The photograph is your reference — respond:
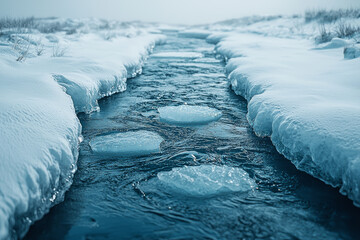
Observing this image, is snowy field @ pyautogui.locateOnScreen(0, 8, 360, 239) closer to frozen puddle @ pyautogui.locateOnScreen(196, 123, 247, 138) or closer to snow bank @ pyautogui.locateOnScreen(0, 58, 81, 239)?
snow bank @ pyautogui.locateOnScreen(0, 58, 81, 239)

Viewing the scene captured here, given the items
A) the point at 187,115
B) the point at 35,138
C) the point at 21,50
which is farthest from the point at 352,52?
the point at 21,50

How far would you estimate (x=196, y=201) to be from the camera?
2307 millimetres

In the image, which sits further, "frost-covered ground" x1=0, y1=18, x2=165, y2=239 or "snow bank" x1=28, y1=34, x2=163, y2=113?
"snow bank" x1=28, y1=34, x2=163, y2=113

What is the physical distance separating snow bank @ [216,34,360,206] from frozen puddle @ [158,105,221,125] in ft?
1.87

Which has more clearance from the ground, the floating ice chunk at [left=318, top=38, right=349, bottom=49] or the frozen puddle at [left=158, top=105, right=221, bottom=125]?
the floating ice chunk at [left=318, top=38, right=349, bottom=49]

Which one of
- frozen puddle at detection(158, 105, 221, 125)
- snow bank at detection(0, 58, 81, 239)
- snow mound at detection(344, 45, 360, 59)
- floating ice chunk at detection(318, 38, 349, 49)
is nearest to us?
snow bank at detection(0, 58, 81, 239)

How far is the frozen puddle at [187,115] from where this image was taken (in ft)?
13.0

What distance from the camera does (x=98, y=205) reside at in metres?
2.27

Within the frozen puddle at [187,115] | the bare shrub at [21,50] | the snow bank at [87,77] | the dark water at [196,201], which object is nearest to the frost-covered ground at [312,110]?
the dark water at [196,201]

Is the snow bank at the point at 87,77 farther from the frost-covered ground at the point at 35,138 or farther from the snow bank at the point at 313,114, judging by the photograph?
the snow bank at the point at 313,114

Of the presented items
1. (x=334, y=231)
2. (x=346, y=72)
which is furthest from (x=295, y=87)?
(x=334, y=231)

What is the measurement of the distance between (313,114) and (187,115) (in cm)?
168

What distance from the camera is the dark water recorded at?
2.00m

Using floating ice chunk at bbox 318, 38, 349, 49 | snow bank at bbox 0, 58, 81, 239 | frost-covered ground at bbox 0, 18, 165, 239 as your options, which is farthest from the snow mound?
snow bank at bbox 0, 58, 81, 239
